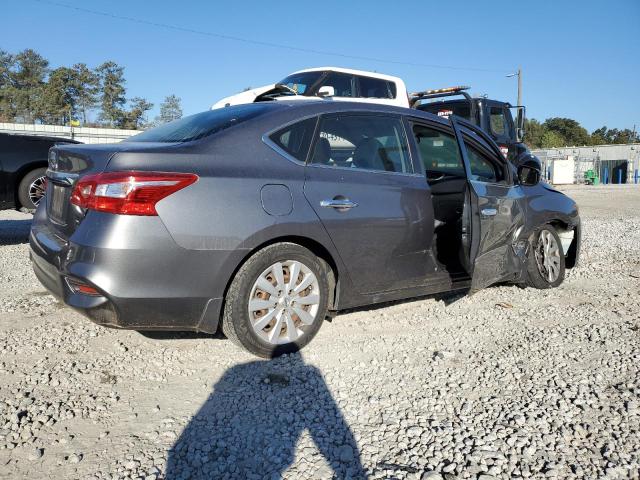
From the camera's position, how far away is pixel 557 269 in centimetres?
514

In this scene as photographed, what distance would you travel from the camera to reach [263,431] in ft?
8.17

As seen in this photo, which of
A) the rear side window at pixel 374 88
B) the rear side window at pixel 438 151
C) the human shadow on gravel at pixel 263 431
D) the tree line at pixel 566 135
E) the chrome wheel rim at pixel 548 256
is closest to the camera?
the human shadow on gravel at pixel 263 431

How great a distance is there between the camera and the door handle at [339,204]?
3.39 m

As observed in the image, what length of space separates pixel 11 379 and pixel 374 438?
6.76 feet

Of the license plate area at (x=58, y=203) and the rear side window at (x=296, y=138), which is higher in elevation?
the rear side window at (x=296, y=138)

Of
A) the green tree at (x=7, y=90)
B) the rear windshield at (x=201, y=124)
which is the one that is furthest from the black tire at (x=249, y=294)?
the green tree at (x=7, y=90)

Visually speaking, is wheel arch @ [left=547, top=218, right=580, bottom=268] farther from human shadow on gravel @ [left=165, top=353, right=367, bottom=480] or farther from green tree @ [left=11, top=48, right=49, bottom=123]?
green tree @ [left=11, top=48, right=49, bottom=123]

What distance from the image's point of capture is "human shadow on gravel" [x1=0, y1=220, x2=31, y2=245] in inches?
299

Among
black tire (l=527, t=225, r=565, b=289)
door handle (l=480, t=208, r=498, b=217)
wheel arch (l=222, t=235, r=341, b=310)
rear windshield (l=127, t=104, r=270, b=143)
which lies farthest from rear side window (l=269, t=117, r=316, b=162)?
black tire (l=527, t=225, r=565, b=289)

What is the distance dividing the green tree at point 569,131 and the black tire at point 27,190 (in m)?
90.6

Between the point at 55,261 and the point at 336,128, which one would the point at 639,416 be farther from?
the point at 55,261

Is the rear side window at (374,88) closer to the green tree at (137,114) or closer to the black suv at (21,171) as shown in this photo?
the black suv at (21,171)

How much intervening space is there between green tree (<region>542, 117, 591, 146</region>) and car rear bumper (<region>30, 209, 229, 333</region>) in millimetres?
93136

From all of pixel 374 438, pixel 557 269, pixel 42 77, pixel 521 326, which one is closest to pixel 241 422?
pixel 374 438
